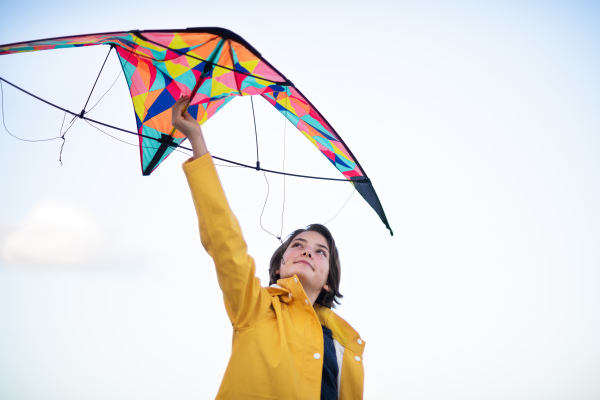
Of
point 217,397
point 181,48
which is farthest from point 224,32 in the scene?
point 217,397

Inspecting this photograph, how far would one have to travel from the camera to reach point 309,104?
3652 millimetres

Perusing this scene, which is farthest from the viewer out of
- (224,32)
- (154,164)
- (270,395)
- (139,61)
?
(154,164)

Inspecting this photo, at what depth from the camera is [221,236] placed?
199 cm

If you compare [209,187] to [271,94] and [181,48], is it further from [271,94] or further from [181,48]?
[271,94]

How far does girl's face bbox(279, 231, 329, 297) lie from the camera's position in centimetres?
274

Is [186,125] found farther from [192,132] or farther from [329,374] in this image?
[329,374]

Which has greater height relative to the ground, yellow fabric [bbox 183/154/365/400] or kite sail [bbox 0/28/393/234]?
kite sail [bbox 0/28/393/234]

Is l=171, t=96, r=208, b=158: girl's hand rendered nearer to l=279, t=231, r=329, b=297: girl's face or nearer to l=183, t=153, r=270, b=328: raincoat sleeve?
l=183, t=153, r=270, b=328: raincoat sleeve

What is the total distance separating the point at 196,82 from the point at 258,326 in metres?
2.09

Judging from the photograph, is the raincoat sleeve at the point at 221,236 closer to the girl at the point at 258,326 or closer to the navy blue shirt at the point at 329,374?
the girl at the point at 258,326

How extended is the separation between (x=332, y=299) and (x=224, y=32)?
1915 millimetres

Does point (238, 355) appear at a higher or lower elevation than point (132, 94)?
lower

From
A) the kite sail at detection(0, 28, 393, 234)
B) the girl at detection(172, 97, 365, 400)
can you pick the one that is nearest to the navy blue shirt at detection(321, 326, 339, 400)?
the girl at detection(172, 97, 365, 400)

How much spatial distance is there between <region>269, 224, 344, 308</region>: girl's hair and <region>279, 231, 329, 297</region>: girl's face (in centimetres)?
6
